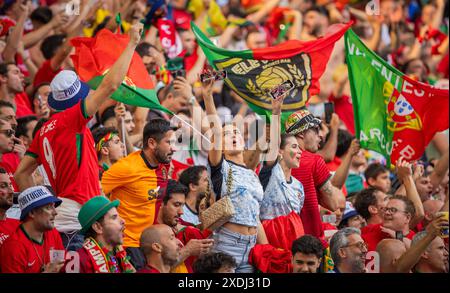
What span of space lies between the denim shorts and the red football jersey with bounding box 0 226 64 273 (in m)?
1.48

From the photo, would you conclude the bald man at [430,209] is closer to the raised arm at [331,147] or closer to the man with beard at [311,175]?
the raised arm at [331,147]

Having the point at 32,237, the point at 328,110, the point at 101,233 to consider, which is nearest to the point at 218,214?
the point at 101,233

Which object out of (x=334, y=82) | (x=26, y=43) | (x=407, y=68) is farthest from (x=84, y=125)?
(x=407, y=68)

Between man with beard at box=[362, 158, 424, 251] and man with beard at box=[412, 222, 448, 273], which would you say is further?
man with beard at box=[362, 158, 424, 251]

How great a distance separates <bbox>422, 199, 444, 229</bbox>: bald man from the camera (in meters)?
12.3

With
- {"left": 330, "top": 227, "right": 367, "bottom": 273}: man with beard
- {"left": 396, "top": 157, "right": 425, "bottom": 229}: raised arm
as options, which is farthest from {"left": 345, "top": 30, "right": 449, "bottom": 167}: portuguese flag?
{"left": 330, "top": 227, "right": 367, "bottom": 273}: man with beard

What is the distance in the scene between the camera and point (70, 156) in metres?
9.38

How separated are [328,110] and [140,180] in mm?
3660

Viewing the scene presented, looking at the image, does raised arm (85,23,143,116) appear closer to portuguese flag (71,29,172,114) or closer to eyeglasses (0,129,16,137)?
eyeglasses (0,129,16,137)

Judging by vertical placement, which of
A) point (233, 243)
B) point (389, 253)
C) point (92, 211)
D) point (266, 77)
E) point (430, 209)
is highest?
point (266, 77)

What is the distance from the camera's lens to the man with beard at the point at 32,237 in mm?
8828

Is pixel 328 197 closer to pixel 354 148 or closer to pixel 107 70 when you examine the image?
pixel 354 148

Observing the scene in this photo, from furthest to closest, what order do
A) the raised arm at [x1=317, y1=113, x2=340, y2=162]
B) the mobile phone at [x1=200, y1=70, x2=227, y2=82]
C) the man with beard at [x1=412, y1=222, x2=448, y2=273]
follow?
1. the raised arm at [x1=317, y1=113, x2=340, y2=162]
2. the man with beard at [x1=412, y1=222, x2=448, y2=273]
3. the mobile phone at [x1=200, y1=70, x2=227, y2=82]

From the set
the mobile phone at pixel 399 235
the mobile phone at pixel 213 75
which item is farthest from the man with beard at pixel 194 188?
the mobile phone at pixel 399 235
